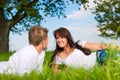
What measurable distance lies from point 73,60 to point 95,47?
695 mm

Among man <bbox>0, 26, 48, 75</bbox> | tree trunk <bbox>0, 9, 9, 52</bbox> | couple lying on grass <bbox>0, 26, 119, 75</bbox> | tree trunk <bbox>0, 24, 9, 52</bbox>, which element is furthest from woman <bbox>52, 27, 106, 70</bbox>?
tree trunk <bbox>0, 24, 9, 52</bbox>

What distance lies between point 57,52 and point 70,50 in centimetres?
31

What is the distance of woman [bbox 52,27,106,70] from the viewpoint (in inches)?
376

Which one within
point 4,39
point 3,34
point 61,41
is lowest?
point 4,39

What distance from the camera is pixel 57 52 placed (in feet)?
32.7

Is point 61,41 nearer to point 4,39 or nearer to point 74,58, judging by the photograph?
point 74,58

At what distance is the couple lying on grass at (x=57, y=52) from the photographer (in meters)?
8.95

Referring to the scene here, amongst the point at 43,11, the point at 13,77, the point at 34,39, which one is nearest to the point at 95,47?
the point at 34,39

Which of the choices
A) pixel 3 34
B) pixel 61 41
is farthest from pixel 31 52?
pixel 3 34

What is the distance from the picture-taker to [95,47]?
9.35m

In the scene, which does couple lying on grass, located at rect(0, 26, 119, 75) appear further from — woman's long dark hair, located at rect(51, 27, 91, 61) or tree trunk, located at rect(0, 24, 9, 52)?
tree trunk, located at rect(0, 24, 9, 52)

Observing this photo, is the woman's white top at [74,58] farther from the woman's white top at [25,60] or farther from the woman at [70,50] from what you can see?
the woman's white top at [25,60]

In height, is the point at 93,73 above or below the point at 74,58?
above

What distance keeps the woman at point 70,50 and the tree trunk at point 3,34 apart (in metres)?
26.4
